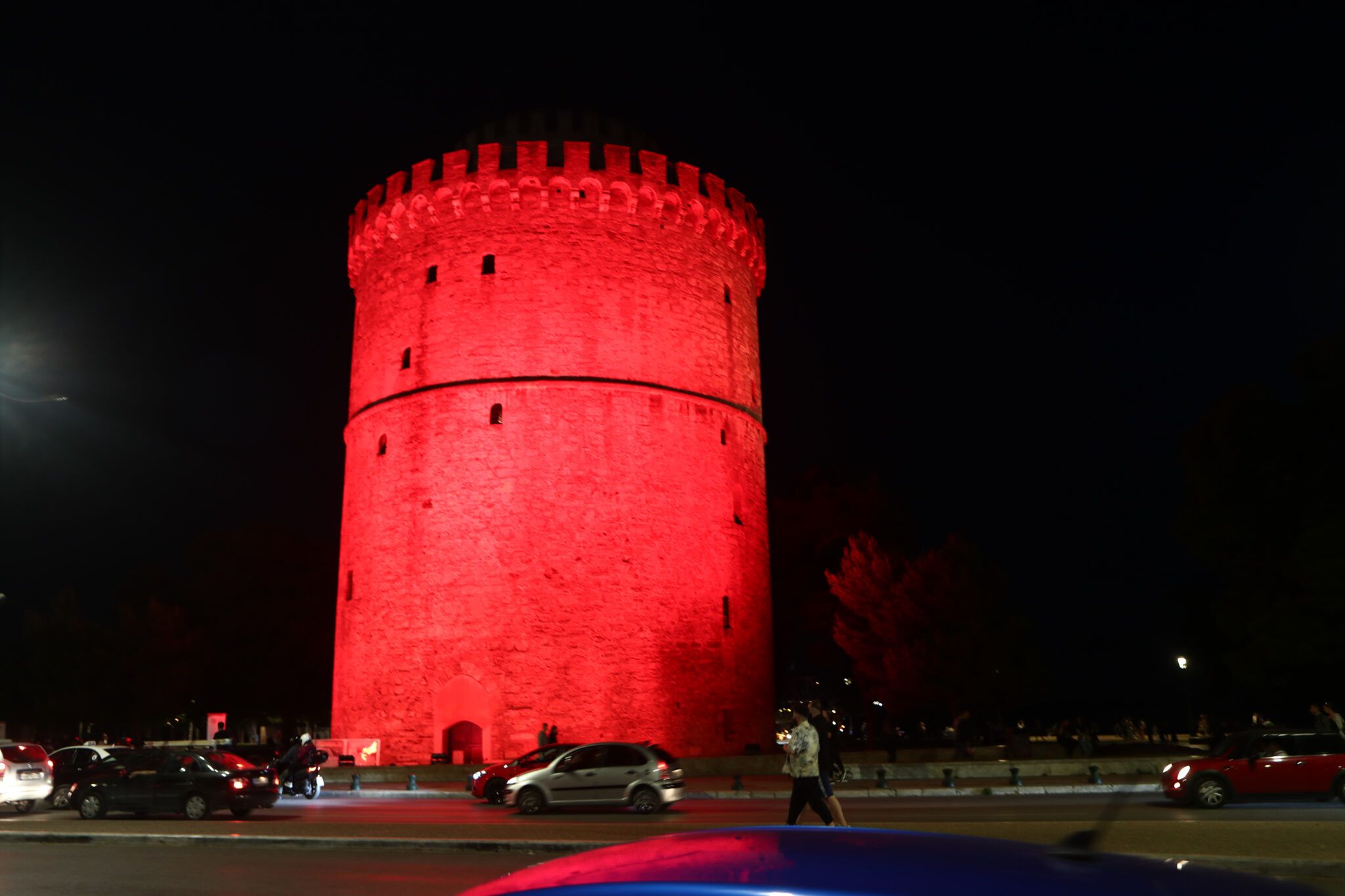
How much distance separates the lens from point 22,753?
1547 cm

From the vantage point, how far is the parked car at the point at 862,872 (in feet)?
5.62

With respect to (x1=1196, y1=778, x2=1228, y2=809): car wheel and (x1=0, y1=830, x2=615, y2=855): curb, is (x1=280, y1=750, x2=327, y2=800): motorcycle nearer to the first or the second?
(x1=0, y1=830, x2=615, y2=855): curb

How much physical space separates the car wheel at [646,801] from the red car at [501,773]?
5.89 feet

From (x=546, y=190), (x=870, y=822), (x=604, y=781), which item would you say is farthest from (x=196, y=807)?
(x=546, y=190)

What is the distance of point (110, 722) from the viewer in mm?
41812

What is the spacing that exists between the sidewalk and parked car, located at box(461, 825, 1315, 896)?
44.5 ft

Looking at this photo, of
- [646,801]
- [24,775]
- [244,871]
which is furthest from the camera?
[24,775]

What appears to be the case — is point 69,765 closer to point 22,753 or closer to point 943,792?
point 22,753

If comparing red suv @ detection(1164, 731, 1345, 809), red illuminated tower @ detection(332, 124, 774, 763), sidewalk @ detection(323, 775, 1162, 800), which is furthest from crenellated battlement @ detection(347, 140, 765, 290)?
red suv @ detection(1164, 731, 1345, 809)

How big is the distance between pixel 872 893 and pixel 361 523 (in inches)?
923

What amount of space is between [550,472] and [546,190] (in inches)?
259

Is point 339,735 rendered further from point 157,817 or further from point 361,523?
point 157,817

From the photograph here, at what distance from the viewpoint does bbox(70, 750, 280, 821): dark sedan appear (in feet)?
44.0

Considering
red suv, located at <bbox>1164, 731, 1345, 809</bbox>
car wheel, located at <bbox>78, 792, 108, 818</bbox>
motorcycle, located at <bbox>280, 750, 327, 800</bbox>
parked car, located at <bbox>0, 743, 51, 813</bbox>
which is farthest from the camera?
motorcycle, located at <bbox>280, 750, 327, 800</bbox>
